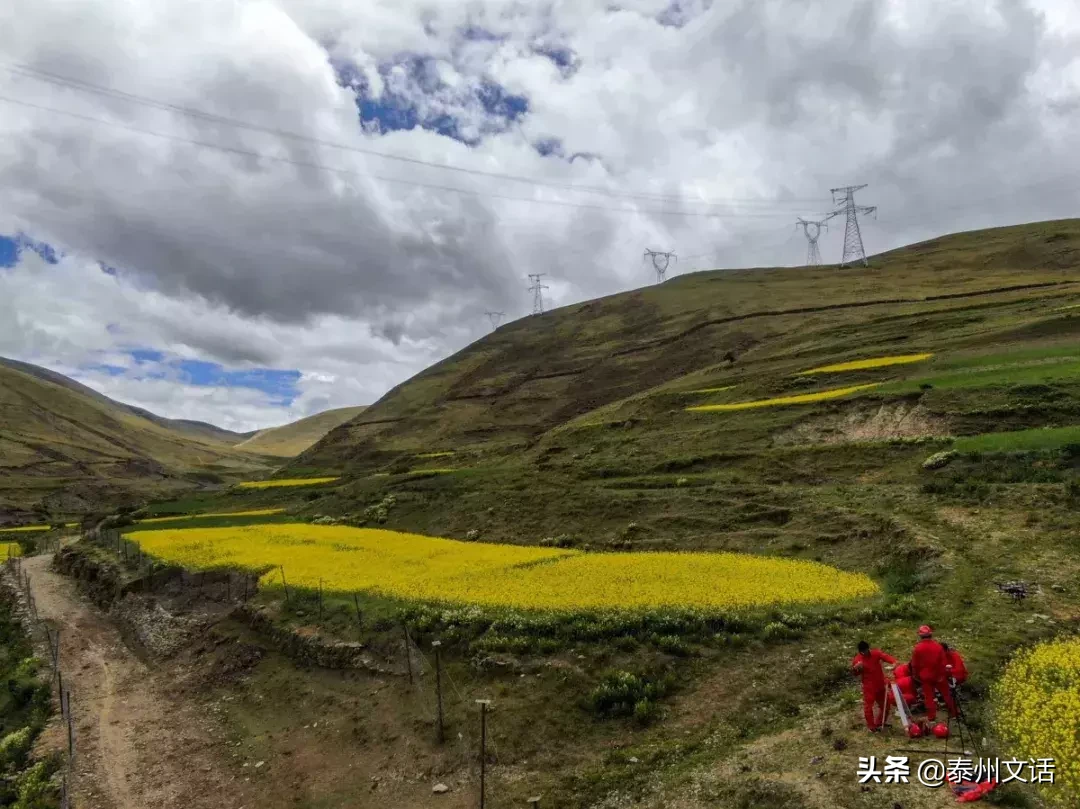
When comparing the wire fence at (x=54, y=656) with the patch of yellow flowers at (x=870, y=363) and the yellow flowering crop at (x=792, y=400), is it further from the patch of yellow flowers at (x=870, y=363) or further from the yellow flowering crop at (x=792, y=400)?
the patch of yellow flowers at (x=870, y=363)

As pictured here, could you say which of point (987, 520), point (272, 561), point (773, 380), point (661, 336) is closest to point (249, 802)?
point (272, 561)

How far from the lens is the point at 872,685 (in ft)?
43.0

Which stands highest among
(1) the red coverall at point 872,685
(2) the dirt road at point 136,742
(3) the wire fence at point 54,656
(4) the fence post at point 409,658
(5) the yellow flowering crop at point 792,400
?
(5) the yellow flowering crop at point 792,400

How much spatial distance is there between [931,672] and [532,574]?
17819 millimetres

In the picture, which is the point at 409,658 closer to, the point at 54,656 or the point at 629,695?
the point at 629,695

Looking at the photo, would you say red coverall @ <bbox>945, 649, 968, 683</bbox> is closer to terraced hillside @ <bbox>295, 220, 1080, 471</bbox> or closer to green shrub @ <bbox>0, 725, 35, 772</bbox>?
green shrub @ <bbox>0, 725, 35, 772</bbox>

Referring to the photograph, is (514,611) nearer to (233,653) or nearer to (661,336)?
(233,653)

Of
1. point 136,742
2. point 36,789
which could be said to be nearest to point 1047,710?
point 36,789

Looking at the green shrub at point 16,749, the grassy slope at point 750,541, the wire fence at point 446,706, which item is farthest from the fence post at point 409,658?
the green shrub at point 16,749

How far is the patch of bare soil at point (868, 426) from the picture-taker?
132 feet

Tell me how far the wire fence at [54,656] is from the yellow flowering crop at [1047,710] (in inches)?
860

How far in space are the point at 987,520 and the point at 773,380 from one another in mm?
39513

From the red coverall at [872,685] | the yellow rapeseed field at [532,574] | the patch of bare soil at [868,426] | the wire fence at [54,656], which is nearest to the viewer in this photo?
the red coverall at [872,685]

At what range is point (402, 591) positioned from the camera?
2709 cm
